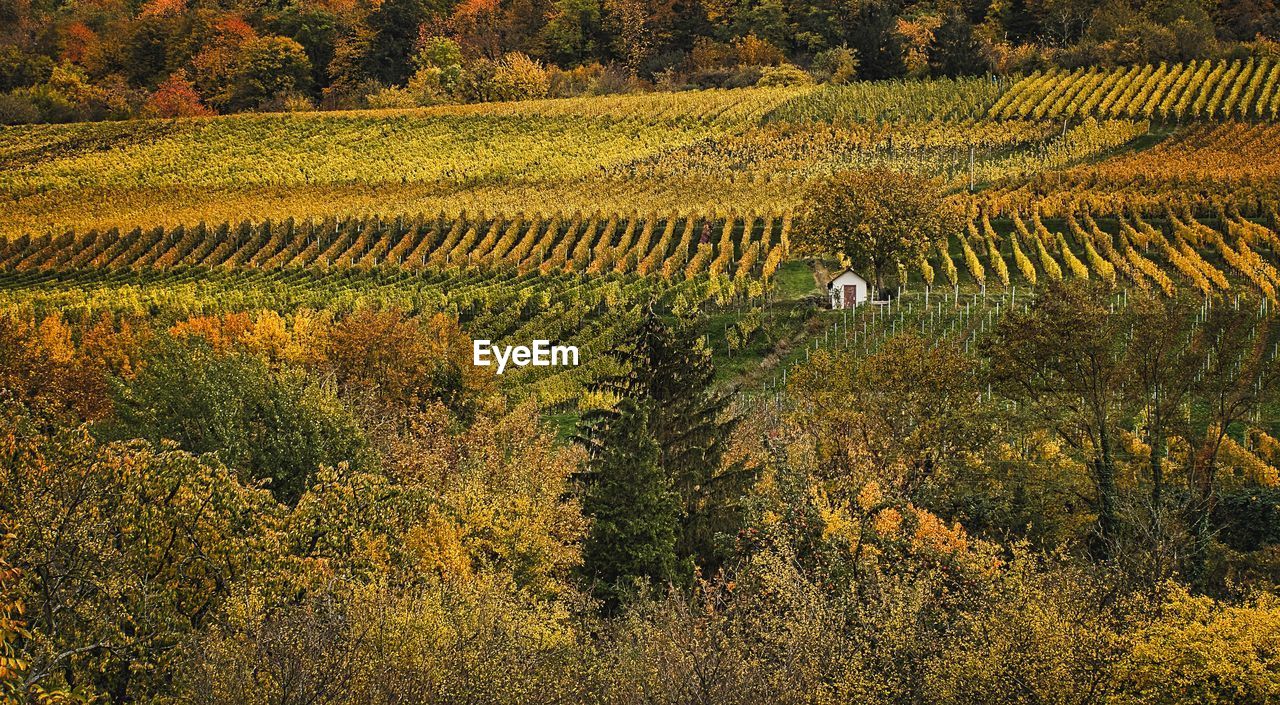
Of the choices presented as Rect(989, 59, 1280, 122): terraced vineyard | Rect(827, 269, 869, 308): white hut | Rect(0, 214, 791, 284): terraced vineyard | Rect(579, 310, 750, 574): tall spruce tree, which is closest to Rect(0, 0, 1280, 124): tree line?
Rect(989, 59, 1280, 122): terraced vineyard

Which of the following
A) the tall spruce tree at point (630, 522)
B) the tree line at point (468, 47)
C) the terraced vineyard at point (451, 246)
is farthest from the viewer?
the tree line at point (468, 47)

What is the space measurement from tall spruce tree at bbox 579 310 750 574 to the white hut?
90.9 ft

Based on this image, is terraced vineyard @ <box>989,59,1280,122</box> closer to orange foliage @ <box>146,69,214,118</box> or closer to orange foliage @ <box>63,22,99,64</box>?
orange foliage @ <box>146,69,214,118</box>

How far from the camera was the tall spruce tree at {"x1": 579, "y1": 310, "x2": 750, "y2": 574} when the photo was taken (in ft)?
127

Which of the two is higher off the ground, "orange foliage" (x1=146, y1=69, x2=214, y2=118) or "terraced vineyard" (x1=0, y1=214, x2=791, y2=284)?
"orange foliage" (x1=146, y1=69, x2=214, y2=118)

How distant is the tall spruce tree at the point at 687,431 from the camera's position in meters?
38.7

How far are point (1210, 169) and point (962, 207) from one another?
55.7 feet

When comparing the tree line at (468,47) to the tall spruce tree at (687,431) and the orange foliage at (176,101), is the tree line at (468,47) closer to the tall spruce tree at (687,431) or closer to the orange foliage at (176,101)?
the orange foliage at (176,101)

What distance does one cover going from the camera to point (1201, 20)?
119938 mm

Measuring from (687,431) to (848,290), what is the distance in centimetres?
2980

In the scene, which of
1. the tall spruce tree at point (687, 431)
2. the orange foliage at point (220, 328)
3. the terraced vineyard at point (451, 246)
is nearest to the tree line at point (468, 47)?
the terraced vineyard at point (451, 246)

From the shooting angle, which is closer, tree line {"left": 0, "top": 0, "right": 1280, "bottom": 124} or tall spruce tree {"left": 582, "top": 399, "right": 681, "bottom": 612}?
tall spruce tree {"left": 582, "top": 399, "right": 681, "bottom": 612}

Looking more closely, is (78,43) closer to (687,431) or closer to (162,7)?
(162,7)

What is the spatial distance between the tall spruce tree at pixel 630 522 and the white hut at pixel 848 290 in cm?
3207
